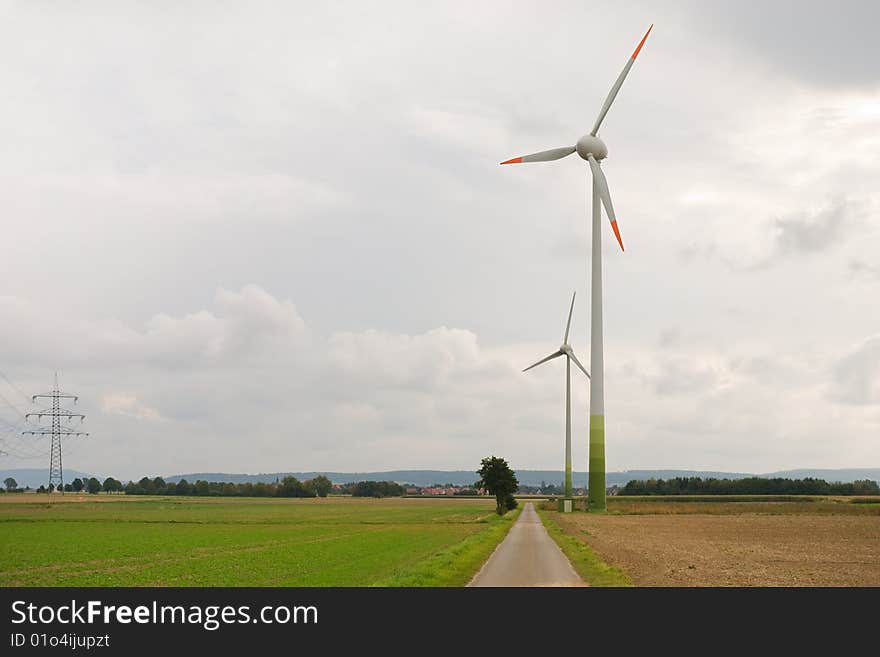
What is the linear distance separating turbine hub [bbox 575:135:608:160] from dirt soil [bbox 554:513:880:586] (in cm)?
4610

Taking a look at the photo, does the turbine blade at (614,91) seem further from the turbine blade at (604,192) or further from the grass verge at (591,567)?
the grass verge at (591,567)

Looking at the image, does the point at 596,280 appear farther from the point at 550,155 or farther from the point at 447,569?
the point at 447,569

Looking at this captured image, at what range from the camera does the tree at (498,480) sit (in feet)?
449

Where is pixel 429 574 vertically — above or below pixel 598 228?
below

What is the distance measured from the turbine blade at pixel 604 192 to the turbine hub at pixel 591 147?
595mm

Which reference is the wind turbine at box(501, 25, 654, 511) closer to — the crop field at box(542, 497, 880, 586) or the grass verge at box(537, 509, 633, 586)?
the crop field at box(542, 497, 880, 586)

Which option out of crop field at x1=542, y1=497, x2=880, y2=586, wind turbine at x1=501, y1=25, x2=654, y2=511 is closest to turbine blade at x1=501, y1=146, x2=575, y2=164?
wind turbine at x1=501, y1=25, x2=654, y2=511

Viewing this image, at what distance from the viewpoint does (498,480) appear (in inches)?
5408

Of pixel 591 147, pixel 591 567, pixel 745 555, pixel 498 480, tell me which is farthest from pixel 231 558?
pixel 498 480
